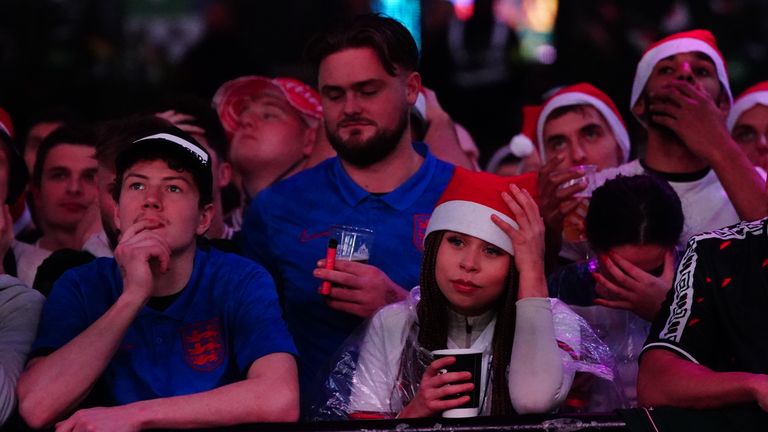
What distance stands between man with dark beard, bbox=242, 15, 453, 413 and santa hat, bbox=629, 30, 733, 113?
131 cm

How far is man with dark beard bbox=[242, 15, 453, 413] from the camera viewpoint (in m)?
4.88

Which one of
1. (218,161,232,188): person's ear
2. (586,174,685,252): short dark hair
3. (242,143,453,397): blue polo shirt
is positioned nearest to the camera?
(586,174,685,252): short dark hair

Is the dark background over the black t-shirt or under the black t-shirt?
over

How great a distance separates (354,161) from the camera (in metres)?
5.05

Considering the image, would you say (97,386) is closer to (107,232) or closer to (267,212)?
(107,232)

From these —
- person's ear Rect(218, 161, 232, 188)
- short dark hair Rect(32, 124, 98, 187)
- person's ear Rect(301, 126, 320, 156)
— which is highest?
short dark hair Rect(32, 124, 98, 187)

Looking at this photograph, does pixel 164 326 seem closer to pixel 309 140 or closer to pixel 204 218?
pixel 204 218

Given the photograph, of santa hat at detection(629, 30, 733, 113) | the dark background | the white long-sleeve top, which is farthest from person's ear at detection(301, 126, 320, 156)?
the dark background

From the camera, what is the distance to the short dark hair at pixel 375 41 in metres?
5.02

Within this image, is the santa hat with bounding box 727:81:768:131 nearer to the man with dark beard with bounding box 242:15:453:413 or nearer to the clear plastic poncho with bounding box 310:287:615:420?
the man with dark beard with bounding box 242:15:453:413

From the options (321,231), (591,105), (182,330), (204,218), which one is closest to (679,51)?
(591,105)

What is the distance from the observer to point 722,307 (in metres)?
3.70

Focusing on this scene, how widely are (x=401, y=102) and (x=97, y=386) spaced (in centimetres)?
180

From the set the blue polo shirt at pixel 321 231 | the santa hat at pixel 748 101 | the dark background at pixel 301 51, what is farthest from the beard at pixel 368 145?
the dark background at pixel 301 51
